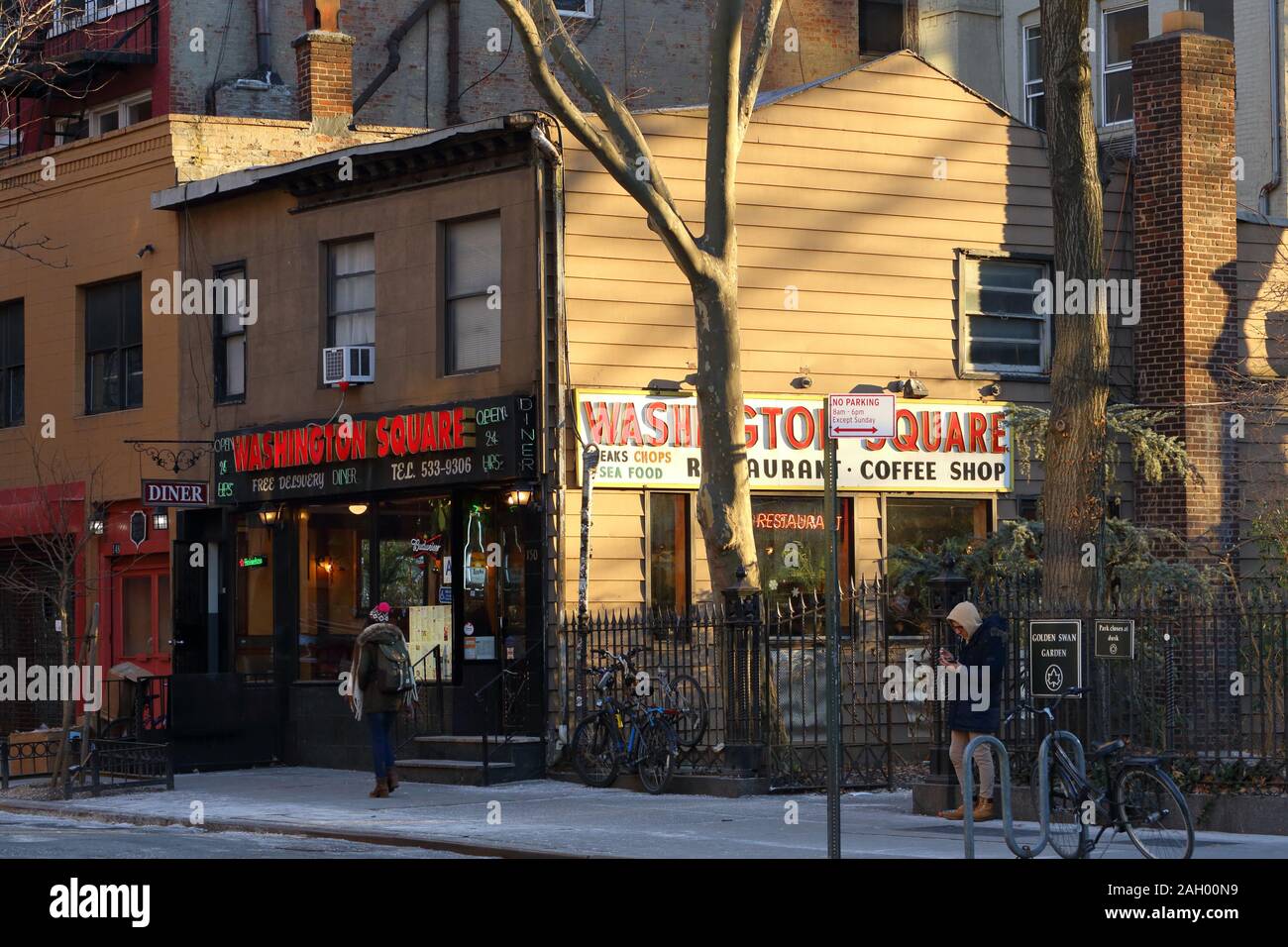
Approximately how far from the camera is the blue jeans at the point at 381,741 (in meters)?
19.4

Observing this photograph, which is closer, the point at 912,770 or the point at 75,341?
the point at 912,770

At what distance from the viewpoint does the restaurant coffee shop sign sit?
21.2 metres

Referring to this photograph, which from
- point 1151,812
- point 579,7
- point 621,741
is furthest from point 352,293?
point 1151,812

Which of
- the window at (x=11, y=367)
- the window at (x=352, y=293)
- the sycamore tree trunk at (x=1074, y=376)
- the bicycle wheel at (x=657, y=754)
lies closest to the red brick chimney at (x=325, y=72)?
the window at (x=352, y=293)

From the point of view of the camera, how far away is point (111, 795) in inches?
799

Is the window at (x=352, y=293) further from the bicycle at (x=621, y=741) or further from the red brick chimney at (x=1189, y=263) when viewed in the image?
the red brick chimney at (x=1189, y=263)

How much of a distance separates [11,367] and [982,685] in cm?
1799

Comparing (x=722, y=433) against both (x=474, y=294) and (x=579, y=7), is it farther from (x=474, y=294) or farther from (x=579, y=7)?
(x=579, y=7)

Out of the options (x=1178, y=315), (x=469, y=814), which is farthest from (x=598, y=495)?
(x=1178, y=315)

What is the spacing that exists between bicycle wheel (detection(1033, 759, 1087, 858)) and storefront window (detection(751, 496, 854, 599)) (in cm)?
884

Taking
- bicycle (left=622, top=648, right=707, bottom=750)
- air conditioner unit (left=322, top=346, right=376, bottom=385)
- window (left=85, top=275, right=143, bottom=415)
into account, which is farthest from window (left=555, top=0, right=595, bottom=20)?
bicycle (left=622, top=648, right=707, bottom=750)

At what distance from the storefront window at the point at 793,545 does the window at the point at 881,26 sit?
13760 millimetres
